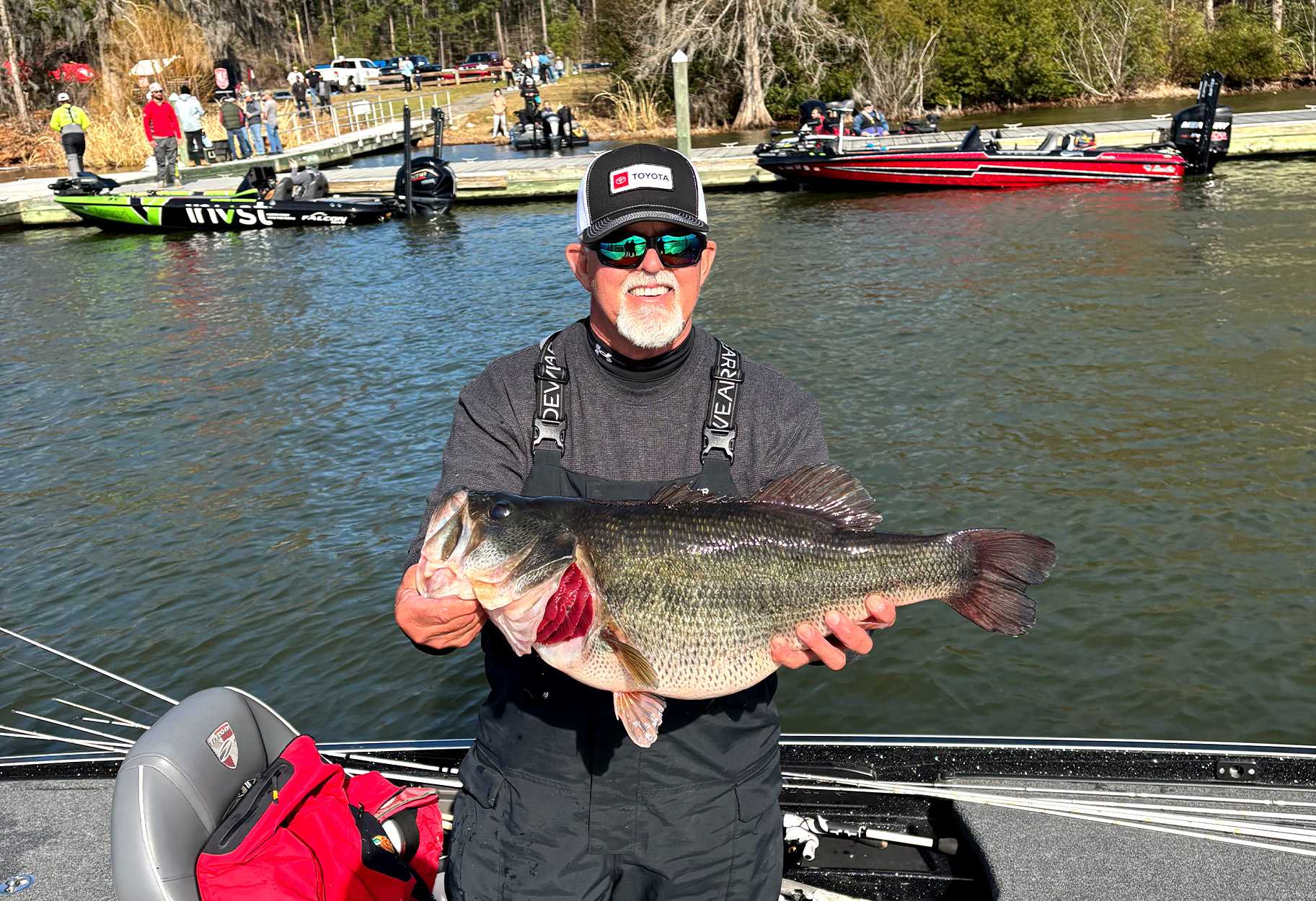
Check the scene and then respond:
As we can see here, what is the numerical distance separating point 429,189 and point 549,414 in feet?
77.3

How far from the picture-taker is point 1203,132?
2323 centimetres

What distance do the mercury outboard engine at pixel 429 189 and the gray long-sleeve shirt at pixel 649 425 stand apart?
23.2 metres

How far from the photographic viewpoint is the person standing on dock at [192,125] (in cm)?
3139

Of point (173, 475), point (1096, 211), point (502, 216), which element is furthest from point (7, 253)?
point (1096, 211)

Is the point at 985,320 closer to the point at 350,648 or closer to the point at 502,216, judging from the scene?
the point at 350,648

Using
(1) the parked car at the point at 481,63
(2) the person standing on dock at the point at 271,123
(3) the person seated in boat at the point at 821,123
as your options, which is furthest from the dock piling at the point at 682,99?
(1) the parked car at the point at 481,63

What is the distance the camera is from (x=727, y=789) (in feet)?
9.22

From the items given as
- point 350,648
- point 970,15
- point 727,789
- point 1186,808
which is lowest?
point 350,648

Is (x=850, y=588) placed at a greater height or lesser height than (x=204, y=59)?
lesser

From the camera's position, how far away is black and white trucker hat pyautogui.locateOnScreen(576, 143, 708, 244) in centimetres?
298

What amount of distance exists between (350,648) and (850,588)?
222 inches

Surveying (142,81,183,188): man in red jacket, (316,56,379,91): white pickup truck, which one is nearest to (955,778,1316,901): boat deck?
(142,81,183,188): man in red jacket

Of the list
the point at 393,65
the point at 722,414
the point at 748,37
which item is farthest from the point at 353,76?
the point at 722,414

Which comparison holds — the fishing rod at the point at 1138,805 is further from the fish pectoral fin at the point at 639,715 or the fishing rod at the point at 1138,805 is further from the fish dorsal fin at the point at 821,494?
the fish pectoral fin at the point at 639,715
